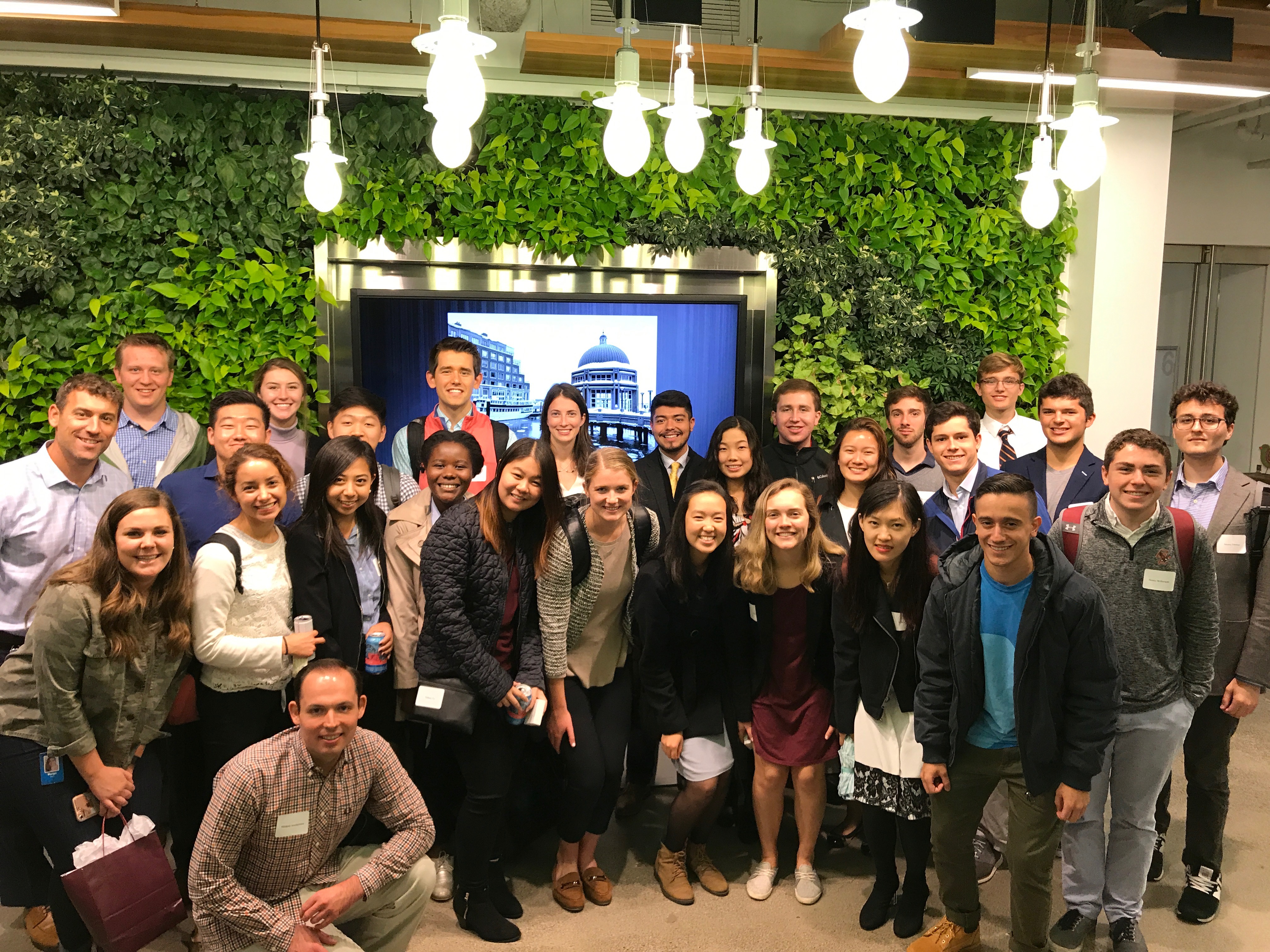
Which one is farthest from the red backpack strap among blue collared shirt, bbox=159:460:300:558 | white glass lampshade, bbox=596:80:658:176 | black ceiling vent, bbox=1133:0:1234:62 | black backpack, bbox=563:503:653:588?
blue collared shirt, bbox=159:460:300:558

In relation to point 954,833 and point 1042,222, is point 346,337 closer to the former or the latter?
point 1042,222

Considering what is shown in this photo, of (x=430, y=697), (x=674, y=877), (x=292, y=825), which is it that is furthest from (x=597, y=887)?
(x=292, y=825)

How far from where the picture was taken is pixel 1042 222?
130 inches

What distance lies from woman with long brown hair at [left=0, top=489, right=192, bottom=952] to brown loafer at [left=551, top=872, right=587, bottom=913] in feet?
4.14

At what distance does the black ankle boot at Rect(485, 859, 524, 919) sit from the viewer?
10.3 ft

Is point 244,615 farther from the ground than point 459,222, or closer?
closer

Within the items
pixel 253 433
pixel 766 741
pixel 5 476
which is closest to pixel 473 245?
pixel 253 433

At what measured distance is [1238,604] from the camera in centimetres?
311

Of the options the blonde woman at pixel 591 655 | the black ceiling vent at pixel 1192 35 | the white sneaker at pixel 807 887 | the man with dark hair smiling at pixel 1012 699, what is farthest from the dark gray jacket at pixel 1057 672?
the black ceiling vent at pixel 1192 35

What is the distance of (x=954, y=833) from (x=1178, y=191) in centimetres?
626

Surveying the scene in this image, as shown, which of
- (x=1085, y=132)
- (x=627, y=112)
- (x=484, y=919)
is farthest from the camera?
(x=484, y=919)

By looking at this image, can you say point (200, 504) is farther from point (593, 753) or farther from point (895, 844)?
point (895, 844)

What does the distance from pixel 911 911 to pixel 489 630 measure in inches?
62.2

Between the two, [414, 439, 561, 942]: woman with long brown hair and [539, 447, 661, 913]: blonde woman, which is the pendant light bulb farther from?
[414, 439, 561, 942]: woman with long brown hair
